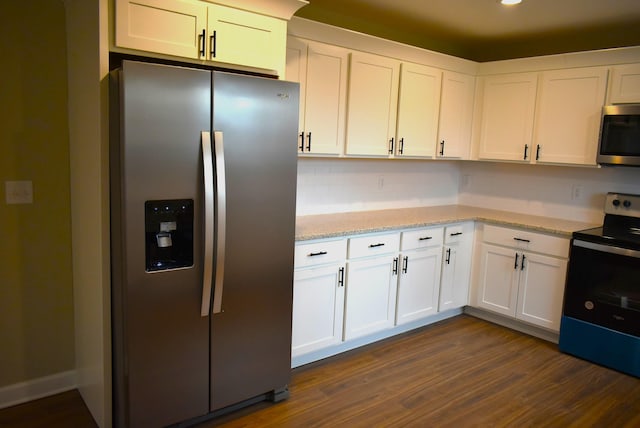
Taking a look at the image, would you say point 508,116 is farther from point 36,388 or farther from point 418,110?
point 36,388

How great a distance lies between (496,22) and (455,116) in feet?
2.58

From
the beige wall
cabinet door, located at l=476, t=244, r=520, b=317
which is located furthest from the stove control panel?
the beige wall

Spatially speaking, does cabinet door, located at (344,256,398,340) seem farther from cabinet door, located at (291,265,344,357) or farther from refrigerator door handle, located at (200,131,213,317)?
refrigerator door handle, located at (200,131,213,317)

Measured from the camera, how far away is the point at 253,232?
2281mm

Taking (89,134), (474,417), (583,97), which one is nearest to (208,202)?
(89,134)

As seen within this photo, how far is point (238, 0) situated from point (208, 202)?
0.99 m

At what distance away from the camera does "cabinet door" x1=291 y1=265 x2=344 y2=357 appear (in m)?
2.83

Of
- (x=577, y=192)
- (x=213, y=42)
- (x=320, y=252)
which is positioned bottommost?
(x=320, y=252)

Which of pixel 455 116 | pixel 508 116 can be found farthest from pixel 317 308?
pixel 508 116

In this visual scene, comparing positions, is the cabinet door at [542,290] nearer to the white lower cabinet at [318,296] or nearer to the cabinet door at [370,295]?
the cabinet door at [370,295]

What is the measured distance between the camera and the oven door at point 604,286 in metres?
3.05

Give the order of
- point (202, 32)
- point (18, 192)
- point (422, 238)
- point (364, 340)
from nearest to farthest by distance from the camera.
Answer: point (202, 32)
point (18, 192)
point (364, 340)
point (422, 238)

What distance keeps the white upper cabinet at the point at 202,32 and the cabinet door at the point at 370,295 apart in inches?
56.3

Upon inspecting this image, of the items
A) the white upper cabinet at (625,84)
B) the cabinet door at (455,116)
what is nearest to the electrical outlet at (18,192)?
the cabinet door at (455,116)
